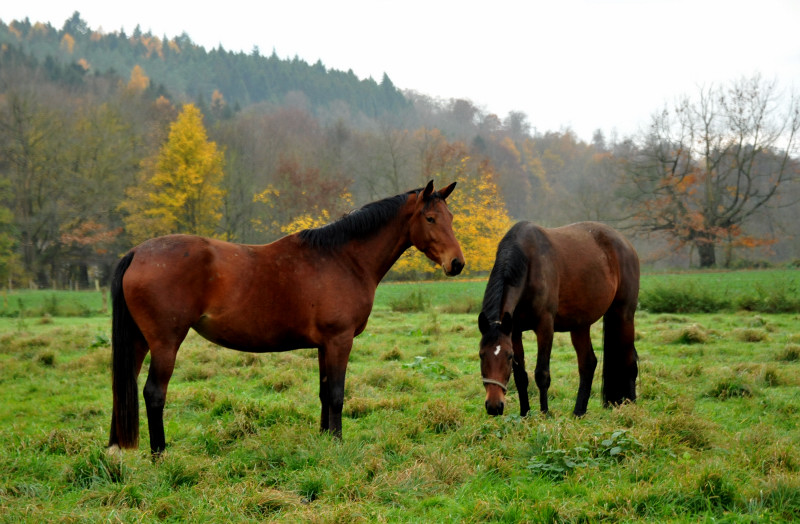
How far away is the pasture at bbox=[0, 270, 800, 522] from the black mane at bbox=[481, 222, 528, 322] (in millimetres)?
1041

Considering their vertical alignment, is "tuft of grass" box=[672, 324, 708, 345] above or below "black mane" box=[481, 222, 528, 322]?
below

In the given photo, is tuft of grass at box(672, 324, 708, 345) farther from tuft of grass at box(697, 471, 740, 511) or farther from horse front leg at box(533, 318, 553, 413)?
tuft of grass at box(697, 471, 740, 511)

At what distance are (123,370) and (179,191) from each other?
31.5 meters

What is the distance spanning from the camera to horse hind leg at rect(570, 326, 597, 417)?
20.2ft

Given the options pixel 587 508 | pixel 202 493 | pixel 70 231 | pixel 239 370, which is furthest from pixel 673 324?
pixel 70 231

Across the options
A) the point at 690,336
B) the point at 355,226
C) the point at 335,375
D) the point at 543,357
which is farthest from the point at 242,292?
the point at 690,336

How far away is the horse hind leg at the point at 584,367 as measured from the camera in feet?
20.2

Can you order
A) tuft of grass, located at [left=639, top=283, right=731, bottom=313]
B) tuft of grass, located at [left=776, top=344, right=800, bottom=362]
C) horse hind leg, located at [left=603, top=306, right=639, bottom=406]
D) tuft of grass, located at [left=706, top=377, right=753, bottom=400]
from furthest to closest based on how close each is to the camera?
tuft of grass, located at [left=639, top=283, right=731, bottom=313]
tuft of grass, located at [left=776, top=344, right=800, bottom=362]
tuft of grass, located at [left=706, top=377, right=753, bottom=400]
horse hind leg, located at [left=603, top=306, right=639, bottom=406]

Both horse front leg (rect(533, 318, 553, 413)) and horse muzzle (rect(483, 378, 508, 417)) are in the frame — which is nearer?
horse muzzle (rect(483, 378, 508, 417))

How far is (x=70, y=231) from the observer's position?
3403 cm

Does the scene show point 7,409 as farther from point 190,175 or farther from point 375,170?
point 375,170

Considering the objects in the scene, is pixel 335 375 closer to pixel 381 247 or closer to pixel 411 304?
pixel 381 247

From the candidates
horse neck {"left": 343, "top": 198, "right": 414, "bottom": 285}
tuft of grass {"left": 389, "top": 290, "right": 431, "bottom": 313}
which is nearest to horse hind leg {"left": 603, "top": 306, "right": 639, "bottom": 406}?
horse neck {"left": 343, "top": 198, "right": 414, "bottom": 285}

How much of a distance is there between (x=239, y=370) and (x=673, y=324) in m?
10.2
